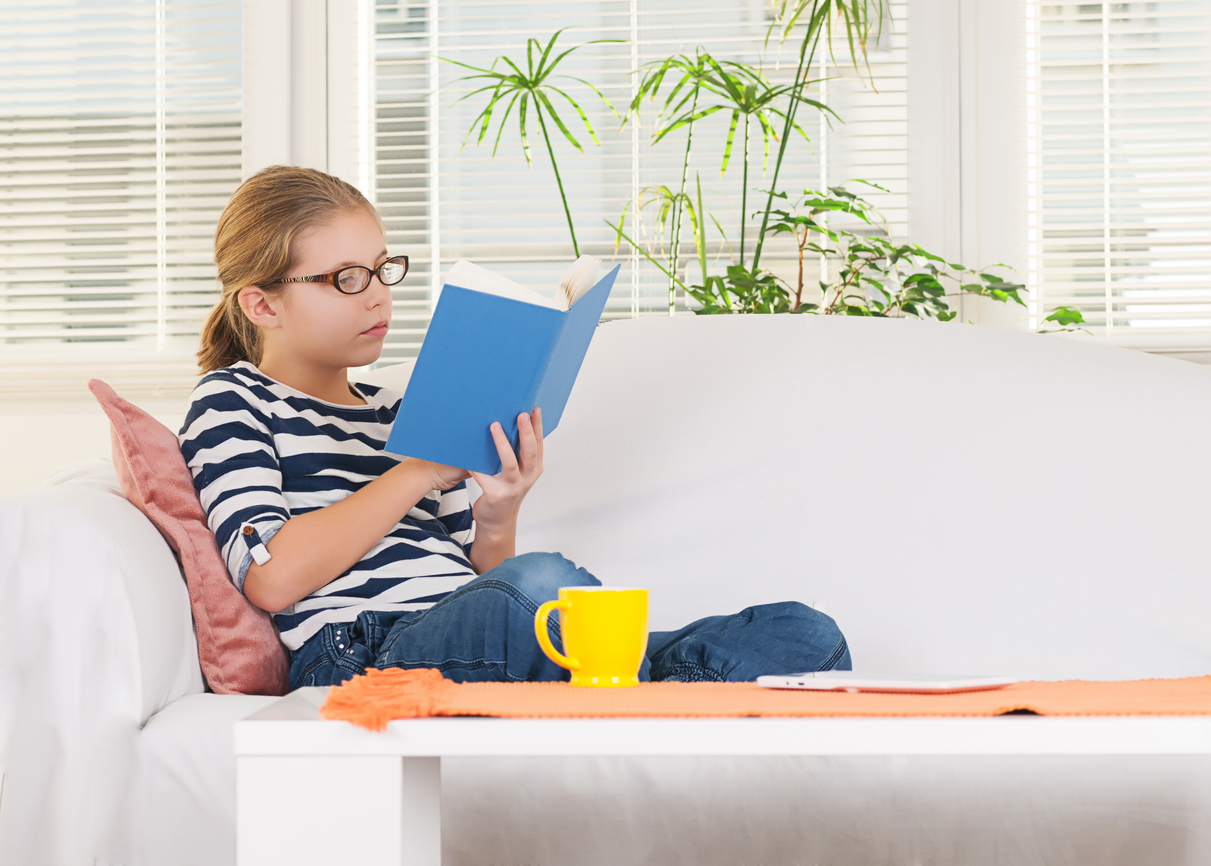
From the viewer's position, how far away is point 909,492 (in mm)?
1349

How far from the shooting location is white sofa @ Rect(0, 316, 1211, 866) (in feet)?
3.08

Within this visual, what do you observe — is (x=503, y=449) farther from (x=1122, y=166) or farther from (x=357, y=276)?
(x=1122, y=166)

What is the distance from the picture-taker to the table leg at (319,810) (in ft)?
1.76

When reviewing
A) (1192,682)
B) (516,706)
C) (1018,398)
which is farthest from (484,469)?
(1018,398)

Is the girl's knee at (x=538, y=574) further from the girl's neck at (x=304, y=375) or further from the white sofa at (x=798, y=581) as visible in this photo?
the girl's neck at (x=304, y=375)

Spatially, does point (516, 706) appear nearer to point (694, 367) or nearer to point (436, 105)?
point (694, 367)

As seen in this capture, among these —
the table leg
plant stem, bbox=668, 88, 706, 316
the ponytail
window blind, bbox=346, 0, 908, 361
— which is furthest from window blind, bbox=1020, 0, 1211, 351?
the table leg

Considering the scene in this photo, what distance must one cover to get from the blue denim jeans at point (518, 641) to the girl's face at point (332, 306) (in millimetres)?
339

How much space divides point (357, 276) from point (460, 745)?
79cm

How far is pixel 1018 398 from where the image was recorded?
1396 mm

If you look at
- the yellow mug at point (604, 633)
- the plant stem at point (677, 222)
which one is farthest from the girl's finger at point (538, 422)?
the plant stem at point (677, 222)

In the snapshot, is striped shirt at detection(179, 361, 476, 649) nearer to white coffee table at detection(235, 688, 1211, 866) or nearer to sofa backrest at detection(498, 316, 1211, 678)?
sofa backrest at detection(498, 316, 1211, 678)

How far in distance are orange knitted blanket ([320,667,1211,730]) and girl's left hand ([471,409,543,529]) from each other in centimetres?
43

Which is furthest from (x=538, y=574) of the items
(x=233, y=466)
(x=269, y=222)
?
(x=269, y=222)
